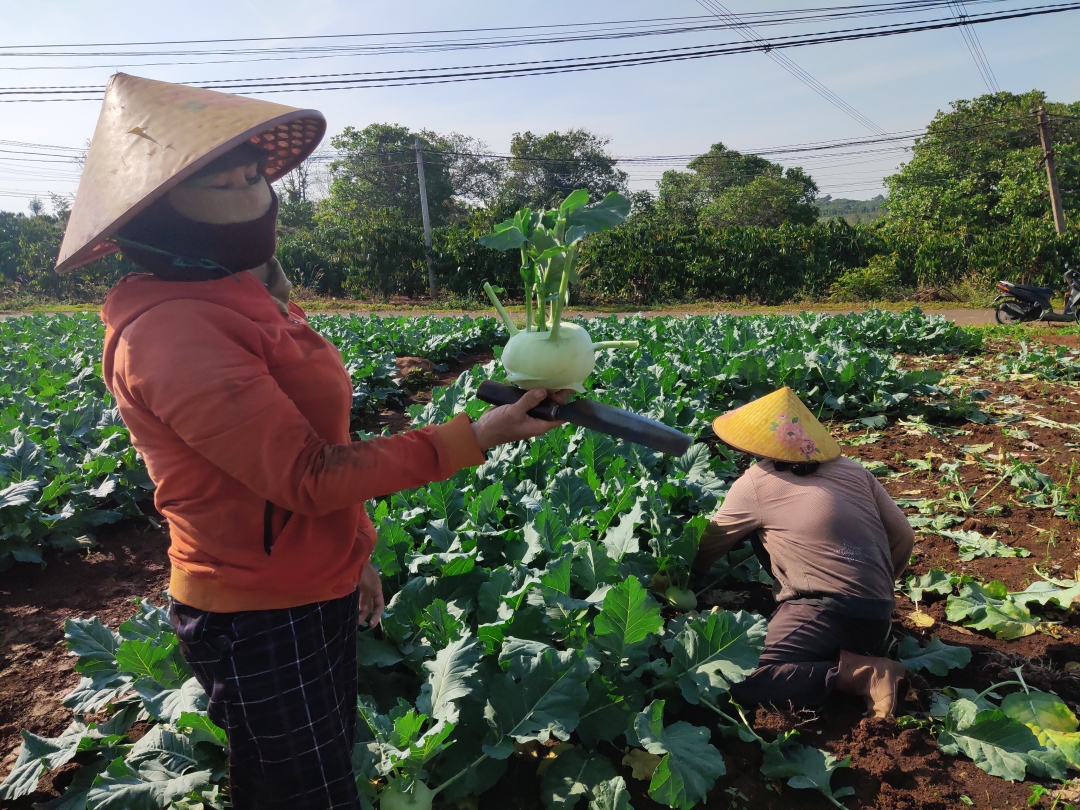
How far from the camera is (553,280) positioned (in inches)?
56.2

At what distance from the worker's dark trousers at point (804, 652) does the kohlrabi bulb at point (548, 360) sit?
169cm

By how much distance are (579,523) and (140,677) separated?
5.68 ft

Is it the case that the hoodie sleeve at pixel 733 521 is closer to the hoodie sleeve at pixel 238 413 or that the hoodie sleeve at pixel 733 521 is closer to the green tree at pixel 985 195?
the hoodie sleeve at pixel 238 413

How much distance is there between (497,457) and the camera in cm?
410

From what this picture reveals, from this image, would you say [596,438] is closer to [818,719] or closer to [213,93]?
[818,719]

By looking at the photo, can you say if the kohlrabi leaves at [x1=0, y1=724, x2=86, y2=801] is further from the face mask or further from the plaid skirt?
the face mask

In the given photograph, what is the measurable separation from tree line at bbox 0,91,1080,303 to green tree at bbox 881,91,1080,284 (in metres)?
0.05

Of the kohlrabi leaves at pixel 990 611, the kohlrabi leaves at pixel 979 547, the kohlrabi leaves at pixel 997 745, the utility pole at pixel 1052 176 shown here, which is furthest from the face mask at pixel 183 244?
the utility pole at pixel 1052 176

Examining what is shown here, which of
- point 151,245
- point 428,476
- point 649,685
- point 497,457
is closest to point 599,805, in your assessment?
point 649,685

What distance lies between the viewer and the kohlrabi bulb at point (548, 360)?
132 cm

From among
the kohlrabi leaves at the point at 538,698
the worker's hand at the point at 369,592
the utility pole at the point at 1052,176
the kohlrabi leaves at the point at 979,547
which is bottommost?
the kohlrabi leaves at the point at 979,547

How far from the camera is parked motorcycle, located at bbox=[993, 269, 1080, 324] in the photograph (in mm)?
12586

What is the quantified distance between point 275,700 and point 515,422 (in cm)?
77

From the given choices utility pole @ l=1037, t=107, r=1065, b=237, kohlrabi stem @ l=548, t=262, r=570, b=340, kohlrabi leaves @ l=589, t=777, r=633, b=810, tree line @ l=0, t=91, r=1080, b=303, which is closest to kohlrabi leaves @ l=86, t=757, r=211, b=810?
kohlrabi leaves @ l=589, t=777, r=633, b=810
